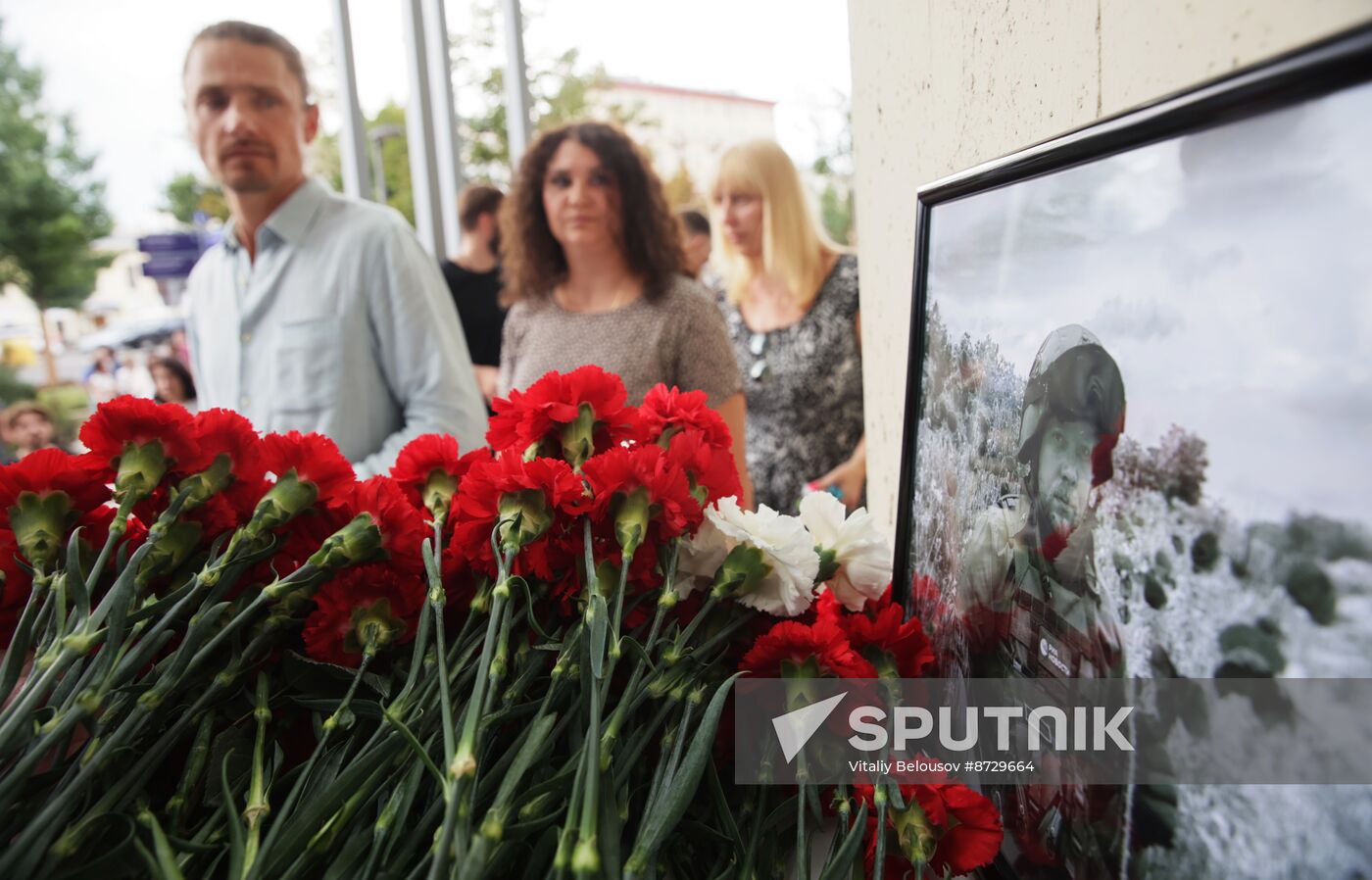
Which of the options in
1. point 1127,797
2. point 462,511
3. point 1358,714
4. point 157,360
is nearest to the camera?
point 1358,714

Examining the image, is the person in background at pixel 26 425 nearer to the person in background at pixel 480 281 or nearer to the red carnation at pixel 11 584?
the person in background at pixel 480 281

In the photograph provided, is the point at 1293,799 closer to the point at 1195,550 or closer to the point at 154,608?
the point at 1195,550

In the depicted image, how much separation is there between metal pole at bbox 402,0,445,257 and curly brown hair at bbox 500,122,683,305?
1.80m

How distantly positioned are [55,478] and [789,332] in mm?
1753

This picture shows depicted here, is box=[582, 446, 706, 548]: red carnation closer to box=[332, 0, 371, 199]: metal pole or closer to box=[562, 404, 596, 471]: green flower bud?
box=[562, 404, 596, 471]: green flower bud

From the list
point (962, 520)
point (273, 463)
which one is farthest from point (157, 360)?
point (962, 520)

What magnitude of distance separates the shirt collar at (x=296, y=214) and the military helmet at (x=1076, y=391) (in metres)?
1.42

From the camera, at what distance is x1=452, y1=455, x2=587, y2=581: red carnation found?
0.47 metres

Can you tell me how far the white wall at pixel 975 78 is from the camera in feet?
1.31

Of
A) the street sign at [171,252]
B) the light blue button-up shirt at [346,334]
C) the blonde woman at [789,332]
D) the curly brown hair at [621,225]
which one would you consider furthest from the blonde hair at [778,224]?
the street sign at [171,252]

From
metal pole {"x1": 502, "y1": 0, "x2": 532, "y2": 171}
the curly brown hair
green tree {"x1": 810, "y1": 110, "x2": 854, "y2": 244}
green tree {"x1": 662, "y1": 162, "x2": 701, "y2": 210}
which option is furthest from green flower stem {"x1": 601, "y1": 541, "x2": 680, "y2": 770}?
metal pole {"x1": 502, "y1": 0, "x2": 532, "y2": 171}

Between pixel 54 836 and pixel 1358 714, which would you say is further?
pixel 54 836

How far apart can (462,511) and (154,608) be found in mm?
164

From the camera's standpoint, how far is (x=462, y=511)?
20.0 inches
